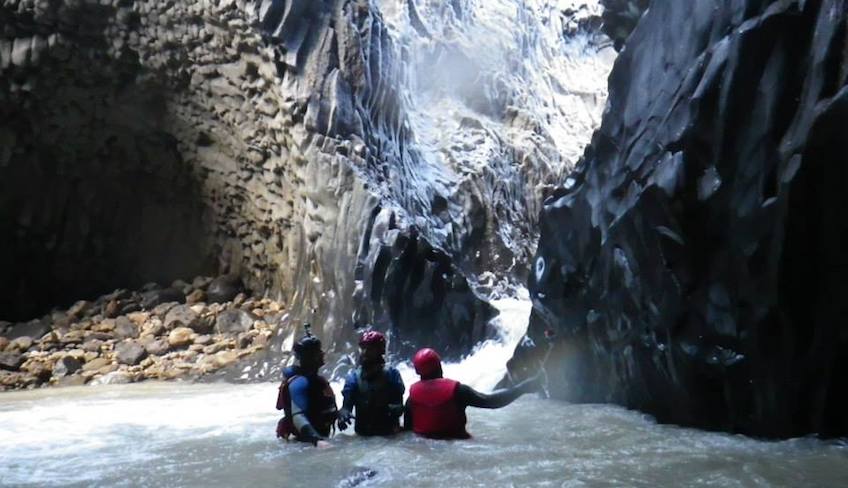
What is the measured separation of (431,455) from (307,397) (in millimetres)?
934

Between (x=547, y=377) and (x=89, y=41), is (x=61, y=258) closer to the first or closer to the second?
(x=89, y=41)

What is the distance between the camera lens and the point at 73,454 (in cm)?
465

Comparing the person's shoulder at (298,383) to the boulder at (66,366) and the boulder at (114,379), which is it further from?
the boulder at (66,366)

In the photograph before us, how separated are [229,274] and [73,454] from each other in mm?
8446

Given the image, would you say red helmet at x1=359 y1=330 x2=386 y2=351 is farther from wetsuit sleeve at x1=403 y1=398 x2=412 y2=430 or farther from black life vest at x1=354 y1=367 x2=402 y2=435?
wetsuit sleeve at x1=403 y1=398 x2=412 y2=430

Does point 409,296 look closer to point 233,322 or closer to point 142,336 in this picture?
point 233,322

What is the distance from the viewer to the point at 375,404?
463 cm

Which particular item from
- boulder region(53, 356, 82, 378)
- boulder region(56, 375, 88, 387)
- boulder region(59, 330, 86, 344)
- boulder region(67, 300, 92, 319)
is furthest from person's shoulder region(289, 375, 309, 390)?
boulder region(67, 300, 92, 319)

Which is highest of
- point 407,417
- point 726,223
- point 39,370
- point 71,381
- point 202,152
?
point 202,152

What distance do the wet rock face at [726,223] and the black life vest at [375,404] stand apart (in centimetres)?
192

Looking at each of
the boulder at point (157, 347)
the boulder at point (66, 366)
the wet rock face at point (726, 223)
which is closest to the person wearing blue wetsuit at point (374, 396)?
the wet rock face at point (726, 223)

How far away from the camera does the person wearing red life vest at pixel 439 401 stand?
440 cm

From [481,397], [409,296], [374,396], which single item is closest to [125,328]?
[409,296]

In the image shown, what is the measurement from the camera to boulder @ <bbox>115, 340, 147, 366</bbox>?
10836 mm
